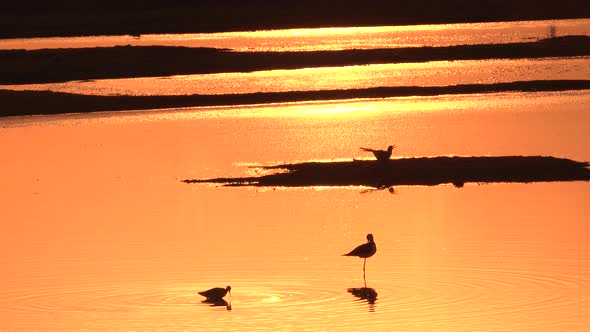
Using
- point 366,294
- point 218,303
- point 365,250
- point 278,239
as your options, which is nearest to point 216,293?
point 218,303

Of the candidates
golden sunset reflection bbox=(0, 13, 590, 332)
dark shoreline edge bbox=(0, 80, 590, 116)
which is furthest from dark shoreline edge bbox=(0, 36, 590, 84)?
dark shoreline edge bbox=(0, 80, 590, 116)

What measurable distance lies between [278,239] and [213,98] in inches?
687

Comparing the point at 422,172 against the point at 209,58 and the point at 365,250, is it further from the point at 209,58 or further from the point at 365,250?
the point at 209,58

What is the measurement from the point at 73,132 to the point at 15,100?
5984 mm

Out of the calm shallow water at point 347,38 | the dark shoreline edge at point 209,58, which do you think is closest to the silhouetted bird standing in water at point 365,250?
Answer: the dark shoreline edge at point 209,58

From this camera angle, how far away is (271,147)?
990 inches

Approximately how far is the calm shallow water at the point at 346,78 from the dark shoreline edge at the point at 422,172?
12.5 m

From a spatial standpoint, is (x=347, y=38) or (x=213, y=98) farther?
(x=347, y=38)

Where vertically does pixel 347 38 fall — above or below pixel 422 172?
above

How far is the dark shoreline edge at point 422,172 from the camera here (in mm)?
21172

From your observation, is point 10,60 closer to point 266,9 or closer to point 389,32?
point 389,32

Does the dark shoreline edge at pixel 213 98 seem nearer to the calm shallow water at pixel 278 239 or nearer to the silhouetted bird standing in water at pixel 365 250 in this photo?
the calm shallow water at pixel 278 239

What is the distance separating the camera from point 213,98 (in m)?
33.8

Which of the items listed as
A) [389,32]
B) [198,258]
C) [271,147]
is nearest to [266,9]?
[389,32]
